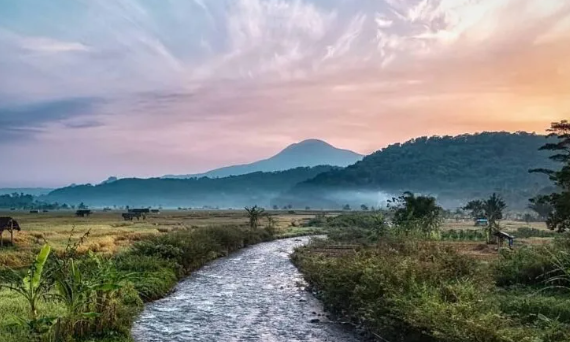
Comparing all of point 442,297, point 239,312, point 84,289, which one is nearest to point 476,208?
point 239,312

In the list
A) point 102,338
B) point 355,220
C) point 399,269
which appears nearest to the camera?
point 102,338

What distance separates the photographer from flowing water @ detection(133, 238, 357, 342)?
1485cm

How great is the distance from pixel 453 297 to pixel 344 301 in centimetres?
545

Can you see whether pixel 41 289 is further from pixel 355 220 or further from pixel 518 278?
pixel 355 220

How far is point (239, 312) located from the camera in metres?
18.3

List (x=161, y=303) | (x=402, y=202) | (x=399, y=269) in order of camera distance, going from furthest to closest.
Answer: (x=402, y=202) → (x=161, y=303) → (x=399, y=269)

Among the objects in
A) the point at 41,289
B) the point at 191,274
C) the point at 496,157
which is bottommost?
the point at 191,274

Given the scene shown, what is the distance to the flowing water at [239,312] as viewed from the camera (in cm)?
1485

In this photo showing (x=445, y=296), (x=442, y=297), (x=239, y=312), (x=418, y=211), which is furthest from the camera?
(x=418, y=211)

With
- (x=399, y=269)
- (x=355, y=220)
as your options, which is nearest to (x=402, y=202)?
(x=355, y=220)

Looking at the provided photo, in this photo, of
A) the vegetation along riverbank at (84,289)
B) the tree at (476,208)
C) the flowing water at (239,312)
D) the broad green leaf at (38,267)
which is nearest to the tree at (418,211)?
the flowing water at (239,312)

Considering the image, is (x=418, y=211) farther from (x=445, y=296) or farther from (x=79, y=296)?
(x=79, y=296)

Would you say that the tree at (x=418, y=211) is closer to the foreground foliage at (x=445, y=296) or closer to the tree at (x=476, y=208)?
the foreground foliage at (x=445, y=296)

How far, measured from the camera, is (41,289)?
42.3 feet
